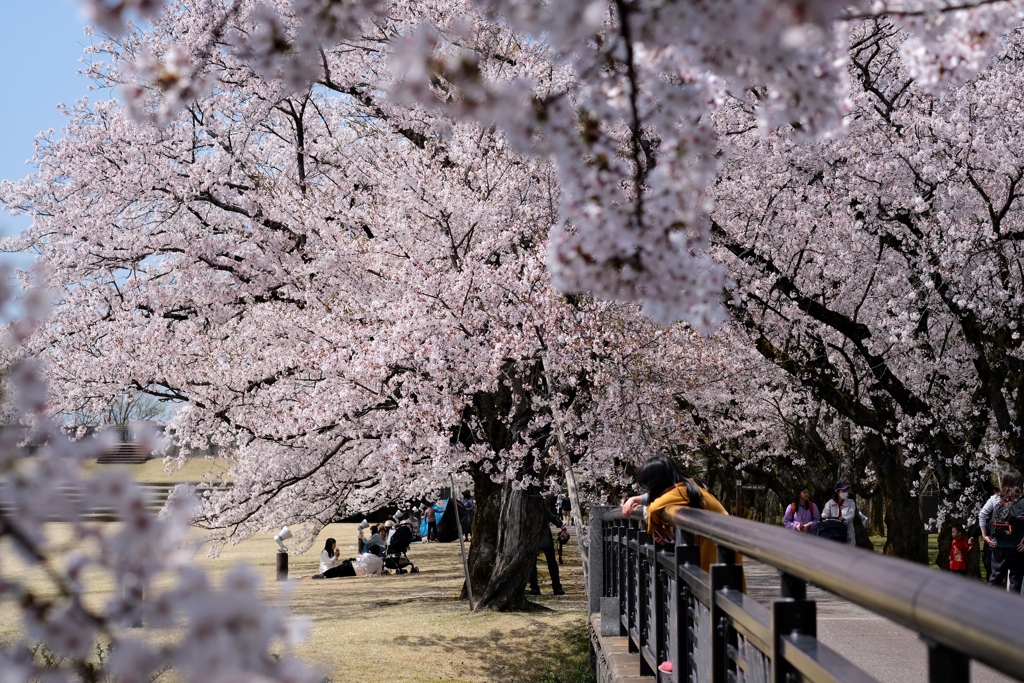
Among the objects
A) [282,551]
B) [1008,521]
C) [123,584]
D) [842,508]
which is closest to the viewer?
[123,584]

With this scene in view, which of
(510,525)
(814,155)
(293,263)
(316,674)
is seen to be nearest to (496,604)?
(510,525)

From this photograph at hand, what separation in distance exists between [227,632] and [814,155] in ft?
48.2

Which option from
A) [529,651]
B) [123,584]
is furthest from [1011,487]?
[123,584]

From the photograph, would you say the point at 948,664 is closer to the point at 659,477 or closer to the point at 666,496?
the point at 666,496

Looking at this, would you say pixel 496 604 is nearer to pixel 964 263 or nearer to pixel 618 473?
pixel 618 473

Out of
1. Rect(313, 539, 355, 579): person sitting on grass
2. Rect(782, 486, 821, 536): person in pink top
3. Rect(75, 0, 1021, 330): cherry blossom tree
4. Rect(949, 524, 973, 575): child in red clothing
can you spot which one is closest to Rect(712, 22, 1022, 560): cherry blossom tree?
Rect(949, 524, 973, 575): child in red clothing

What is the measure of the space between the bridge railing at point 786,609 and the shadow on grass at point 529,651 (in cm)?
505

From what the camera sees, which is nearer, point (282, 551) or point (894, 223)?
point (894, 223)

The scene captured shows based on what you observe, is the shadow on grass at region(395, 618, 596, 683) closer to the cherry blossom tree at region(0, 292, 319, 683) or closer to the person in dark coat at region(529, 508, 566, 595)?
the person in dark coat at region(529, 508, 566, 595)

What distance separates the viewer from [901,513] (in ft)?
66.1

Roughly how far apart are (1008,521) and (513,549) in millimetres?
7560

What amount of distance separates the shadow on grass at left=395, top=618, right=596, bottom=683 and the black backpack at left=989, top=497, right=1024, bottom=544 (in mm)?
4245

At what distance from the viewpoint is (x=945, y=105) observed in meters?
15.0

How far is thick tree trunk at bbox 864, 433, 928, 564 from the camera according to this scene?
65.0ft
